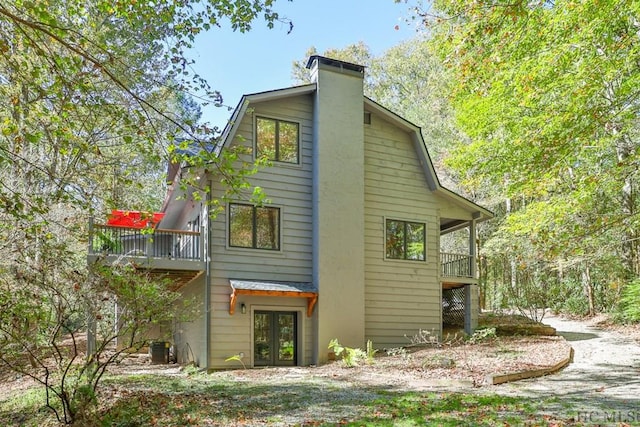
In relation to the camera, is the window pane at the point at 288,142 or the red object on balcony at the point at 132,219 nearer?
the red object on balcony at the point at 132,219

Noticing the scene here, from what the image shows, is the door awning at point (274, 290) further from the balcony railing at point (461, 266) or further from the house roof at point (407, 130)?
the balcony railing at point (461, 266)

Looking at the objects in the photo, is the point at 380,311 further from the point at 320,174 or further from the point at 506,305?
the point at 506,305

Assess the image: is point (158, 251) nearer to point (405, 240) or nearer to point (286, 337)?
point (286, 337)

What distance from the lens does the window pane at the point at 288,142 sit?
13.7 meters

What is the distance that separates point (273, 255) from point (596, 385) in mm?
7747

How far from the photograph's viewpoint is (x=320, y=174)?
13.5 m

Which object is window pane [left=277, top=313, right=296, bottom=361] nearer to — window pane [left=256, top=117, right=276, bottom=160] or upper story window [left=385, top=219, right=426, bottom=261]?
upper story window [left=385, top=219, right=426, bottom=261]

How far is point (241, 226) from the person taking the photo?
13.1 metres

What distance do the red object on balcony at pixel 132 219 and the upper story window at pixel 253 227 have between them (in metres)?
1.95

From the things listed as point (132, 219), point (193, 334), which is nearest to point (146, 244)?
point (132, 219)

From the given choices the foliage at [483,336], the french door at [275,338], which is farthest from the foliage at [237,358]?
the foliage at [483,336]

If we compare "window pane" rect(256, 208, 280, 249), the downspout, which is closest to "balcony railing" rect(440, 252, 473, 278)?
"window pane" rect(256, 208, 280, 249)

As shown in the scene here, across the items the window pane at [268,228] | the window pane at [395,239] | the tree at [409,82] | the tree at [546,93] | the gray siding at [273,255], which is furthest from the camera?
the tree at [409,82]

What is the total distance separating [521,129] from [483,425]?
775 cm
